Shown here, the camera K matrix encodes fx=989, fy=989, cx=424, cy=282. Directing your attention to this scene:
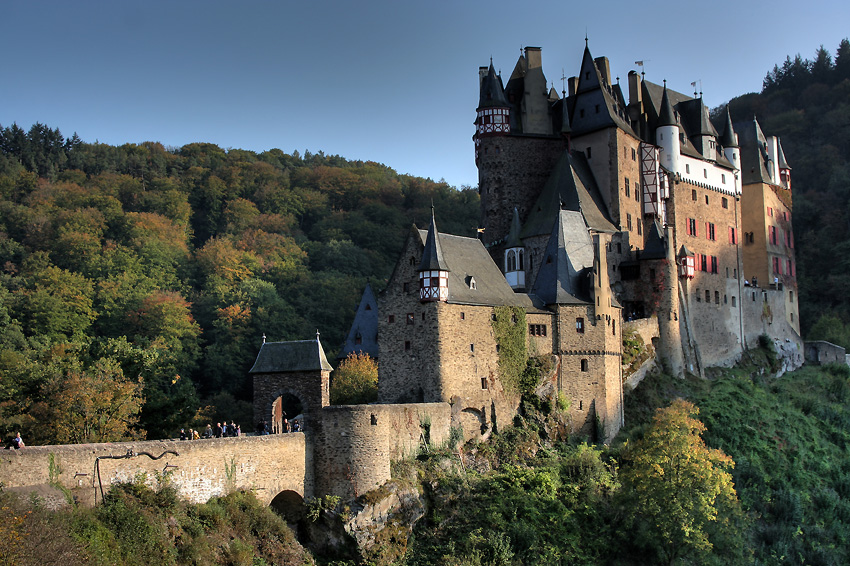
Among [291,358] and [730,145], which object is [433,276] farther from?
[730,145]

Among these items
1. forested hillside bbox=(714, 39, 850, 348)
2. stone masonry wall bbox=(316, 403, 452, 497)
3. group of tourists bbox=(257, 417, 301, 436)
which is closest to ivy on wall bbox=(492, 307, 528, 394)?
stone masonry wall bbox=(316, 403, 452, 497)

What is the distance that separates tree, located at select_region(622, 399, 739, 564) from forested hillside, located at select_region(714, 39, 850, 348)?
3763 centimetres

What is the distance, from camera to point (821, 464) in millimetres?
47812

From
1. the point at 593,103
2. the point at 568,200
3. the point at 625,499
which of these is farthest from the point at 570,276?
the point at 593,103

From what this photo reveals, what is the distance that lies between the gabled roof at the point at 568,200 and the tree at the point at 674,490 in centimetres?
1533

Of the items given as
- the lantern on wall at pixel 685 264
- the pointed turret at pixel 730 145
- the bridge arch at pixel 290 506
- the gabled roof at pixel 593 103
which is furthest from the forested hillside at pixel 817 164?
the bridge arch at pixel 290 506

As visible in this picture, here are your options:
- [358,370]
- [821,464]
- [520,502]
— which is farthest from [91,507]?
[821,464]

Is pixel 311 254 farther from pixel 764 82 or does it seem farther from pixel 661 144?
pixel 764 82

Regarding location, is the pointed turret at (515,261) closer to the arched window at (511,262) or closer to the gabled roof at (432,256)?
the arched window at (511,262)

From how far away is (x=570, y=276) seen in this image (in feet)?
147

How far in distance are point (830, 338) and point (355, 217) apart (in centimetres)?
4050

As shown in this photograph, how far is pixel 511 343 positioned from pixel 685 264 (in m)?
18.2

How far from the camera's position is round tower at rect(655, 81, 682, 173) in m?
57.5

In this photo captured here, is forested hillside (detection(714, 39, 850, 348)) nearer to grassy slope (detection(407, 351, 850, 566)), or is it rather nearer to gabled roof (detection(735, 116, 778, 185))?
gabled roof (detection(735, 116, 778, 185))
